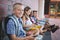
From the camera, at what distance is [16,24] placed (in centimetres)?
144

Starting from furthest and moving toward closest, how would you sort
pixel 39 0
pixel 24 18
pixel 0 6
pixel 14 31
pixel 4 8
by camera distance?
pixel 39 0 < pixel 24 18 < pixel 4 8 < pixel 0 6 < pixel 14 31

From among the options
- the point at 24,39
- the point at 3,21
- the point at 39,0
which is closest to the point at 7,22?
the point at 3,21

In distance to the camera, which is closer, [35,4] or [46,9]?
[46,9]

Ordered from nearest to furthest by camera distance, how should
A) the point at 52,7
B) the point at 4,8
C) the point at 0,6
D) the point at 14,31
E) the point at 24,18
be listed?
the point at 14,31, the point at 0,6, the point at 4,8, the point at 24,18, the point at 52,7

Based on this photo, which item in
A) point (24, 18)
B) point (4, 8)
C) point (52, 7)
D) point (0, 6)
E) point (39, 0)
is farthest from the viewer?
point (39, 0)

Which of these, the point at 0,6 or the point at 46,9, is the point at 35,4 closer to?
the point at 46,9

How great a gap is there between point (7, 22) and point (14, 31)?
4.8 inches

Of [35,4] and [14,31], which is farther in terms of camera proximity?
[35,4]

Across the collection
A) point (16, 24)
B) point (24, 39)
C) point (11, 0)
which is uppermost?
point (11, 0)

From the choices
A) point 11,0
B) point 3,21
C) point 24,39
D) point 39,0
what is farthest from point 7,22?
point 39,0

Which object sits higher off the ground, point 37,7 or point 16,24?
point 37,7

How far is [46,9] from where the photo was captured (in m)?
3.02

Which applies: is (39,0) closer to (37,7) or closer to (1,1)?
(37,7)

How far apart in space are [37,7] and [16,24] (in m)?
2.20
